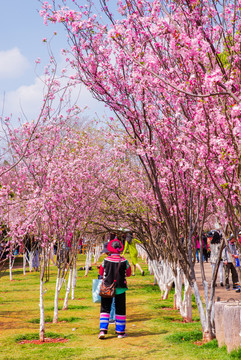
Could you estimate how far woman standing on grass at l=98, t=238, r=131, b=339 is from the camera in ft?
27.9

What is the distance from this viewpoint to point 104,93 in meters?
7.14

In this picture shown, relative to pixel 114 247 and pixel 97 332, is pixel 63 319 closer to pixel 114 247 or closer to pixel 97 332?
pixel 97 332

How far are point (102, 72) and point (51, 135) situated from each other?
3.12m

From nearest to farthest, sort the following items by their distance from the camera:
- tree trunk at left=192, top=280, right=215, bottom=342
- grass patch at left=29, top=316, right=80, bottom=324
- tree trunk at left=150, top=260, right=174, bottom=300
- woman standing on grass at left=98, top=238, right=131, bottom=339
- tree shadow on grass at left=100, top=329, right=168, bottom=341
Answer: tree trunk at left=192, top=280, right=215, bottom=342 < woman standing on grass at left=98, top=238, right=131, bottom=339 < tree shadow on grass at left=100, top=329, right=168, bottom=341 < grass patch at left=29, top=316, right=80, bottom=324 < tree trunk at left=150, top=260, right=174, bottom=300

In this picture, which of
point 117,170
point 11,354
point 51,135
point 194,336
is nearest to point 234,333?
point 194,336

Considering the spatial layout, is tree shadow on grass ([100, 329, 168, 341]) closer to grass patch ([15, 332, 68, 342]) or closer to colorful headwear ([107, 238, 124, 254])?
grass patch ([15, 332, 68, 342])

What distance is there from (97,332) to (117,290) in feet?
3.67

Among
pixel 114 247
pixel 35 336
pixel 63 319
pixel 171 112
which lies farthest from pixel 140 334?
pixel 171 112

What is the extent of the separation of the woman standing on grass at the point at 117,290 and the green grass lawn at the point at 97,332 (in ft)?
0.78

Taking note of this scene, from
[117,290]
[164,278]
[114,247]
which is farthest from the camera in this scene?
[164,278]

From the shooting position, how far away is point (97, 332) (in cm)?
905

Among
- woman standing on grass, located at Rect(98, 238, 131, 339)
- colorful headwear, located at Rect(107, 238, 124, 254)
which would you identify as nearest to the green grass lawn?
woman standing on grass, located at Rect(98, 238, 131, 339)

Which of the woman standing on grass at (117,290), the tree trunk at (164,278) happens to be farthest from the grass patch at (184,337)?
the tree trunk at (164,278)

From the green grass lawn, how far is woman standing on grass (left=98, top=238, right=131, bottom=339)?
0.24 metres
